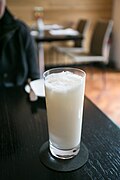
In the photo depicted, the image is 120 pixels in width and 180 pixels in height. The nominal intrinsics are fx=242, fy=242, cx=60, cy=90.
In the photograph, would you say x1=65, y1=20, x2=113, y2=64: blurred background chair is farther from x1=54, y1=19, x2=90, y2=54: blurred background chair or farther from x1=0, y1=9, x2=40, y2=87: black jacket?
x1=0, y1=9, x2=40, y2=87: black jacket

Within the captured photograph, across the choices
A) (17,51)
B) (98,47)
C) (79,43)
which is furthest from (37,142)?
(79,43)

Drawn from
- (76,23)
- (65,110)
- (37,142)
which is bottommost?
(76,23)

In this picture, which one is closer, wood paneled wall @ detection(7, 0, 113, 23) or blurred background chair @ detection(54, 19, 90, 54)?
blurred background chair @ detection(54, 19, 90, 54)

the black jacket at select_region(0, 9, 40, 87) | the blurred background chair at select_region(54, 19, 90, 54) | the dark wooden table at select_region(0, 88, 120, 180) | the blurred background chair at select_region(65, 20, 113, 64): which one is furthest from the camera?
the blurred background chair at select_region(54, 19, 90, 54)

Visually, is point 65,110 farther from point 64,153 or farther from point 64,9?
point 64,9

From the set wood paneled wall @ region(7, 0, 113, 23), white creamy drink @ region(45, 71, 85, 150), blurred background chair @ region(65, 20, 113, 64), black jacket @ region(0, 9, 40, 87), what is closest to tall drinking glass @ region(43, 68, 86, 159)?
white creamy drink @ region(45, 71, 85, 150)

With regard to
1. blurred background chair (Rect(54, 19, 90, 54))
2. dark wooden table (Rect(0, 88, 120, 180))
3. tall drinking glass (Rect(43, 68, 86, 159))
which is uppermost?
tall drinking glass (Rect(43, 68, 86, 159))

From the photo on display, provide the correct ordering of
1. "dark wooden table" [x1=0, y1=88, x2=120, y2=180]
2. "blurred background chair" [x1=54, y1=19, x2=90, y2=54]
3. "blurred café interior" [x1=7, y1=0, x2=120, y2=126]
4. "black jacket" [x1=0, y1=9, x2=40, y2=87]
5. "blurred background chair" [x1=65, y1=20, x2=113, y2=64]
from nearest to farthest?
1. "dark wooden table" [x1=0, y1=88, x2=120, y2=180]
2. "black jacket" [x1=0, y1=9, x2=40, y2=87]
3. "blurred background chair" [x1=65, y1=20, x2=113, y2=64]
4. "blurred background chair" [x1=54, y1=19, x2=90, y2=54]
5. "blurred café interior" [x1=7, y1=0, x2=120, y2=126]
